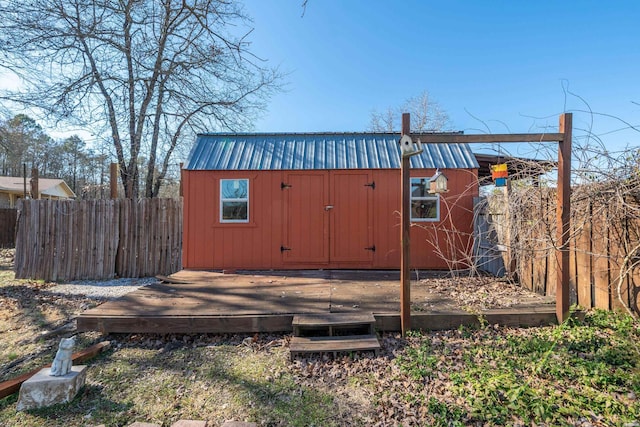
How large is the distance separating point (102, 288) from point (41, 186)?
1953cm

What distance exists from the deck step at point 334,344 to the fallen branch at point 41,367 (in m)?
2.21

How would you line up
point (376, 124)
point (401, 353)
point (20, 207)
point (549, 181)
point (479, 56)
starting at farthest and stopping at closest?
point (376, 124) → point (479, 56) → point (20, 207) → point (549, 181) → point (401, 353)

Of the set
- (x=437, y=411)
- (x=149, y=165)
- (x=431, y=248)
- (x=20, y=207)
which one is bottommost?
(x=437, y=411)

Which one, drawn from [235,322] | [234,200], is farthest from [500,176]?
[234,200]

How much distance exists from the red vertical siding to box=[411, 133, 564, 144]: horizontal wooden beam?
2.53 metres

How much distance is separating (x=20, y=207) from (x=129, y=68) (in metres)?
5.68

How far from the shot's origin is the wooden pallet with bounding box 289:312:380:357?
116 inches

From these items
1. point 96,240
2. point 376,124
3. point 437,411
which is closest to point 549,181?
point 437,411

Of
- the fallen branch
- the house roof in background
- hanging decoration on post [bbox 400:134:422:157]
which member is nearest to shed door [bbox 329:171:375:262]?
hanging decoration on post [bbox 400:134:422:157]

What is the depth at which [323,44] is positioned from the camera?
786 cm

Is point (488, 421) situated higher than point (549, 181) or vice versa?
point (549, 181)

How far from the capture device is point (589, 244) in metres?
3.54

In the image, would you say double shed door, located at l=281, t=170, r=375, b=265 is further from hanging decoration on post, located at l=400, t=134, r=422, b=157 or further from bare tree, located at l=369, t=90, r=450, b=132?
bare tree, located at l=369, t=90, r=450, b=132

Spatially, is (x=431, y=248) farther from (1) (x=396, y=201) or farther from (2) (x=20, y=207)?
(2) (x=20, y=207)
